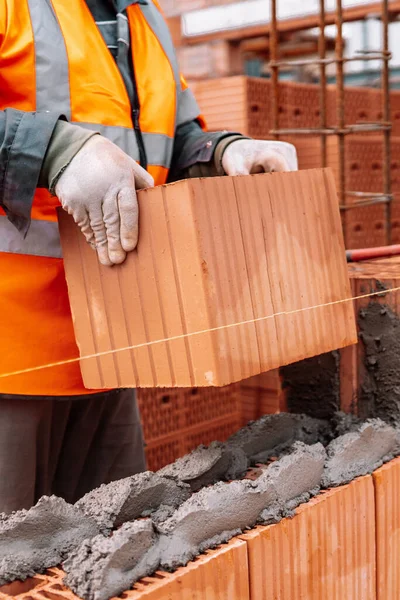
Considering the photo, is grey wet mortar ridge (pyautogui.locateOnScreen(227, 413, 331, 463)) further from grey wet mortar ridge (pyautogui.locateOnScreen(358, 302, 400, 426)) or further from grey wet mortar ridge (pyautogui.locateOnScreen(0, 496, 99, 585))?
grey wet mortar ridge (pyautogui.locateOnScreen(0, 496, 99, 585))

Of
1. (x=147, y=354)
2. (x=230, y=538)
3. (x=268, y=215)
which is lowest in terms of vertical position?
(x=230, y=538)

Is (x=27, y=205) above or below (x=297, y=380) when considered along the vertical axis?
above

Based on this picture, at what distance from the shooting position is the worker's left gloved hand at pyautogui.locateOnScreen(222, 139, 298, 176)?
1.82 metres

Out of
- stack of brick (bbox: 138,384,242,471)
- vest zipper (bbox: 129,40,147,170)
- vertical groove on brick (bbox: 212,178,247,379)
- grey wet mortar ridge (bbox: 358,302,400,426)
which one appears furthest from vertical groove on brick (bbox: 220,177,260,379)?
stack of brick (bbox: 138,384,242,471)

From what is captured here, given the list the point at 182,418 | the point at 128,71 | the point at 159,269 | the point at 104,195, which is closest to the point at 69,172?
the point at 104,195

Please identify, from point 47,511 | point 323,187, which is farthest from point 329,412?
point 47,511

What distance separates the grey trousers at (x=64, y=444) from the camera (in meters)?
1.65

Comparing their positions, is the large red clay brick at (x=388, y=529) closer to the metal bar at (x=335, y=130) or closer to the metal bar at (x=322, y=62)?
the metal bar at (x=335, y=130)

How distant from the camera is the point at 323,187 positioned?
5.15 feet

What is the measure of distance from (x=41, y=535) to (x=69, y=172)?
23.0 inches

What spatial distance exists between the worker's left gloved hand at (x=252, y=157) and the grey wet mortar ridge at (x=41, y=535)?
87 centimetres

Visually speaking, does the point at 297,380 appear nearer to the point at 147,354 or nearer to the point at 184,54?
the point at 147,354

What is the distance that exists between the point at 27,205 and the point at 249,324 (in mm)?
442

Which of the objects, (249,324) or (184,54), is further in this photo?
(184,54)
